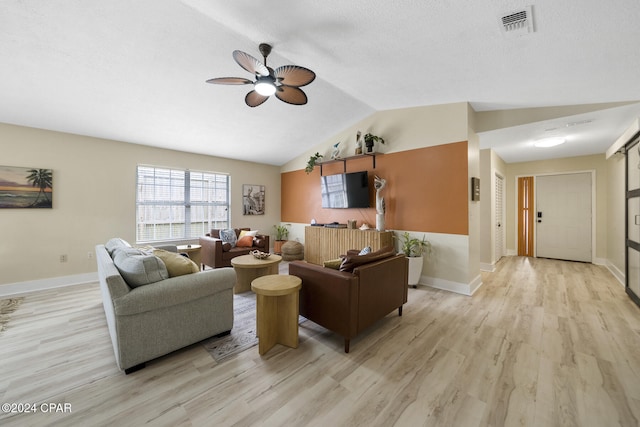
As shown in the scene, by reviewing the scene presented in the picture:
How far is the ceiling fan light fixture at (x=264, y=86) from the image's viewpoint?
7.57 feet

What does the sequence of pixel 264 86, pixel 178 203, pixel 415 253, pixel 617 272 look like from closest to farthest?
pixel 264 86, pixel 415 253, pixel 617 272, pixel 178 203

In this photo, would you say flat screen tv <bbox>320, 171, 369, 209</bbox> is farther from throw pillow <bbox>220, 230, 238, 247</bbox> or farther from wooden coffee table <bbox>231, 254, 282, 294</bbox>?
throw pillow <bbox>220, 230, 238, 247</bbox>

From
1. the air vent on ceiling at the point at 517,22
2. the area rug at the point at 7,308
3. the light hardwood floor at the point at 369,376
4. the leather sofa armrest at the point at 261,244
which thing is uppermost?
the air vent on ceiling at the point at 517,22

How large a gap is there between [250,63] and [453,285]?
12.8 feet

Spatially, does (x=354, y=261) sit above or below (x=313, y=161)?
below

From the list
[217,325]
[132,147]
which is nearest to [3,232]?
[132,147]

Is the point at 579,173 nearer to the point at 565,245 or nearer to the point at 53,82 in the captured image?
the point at 565,245

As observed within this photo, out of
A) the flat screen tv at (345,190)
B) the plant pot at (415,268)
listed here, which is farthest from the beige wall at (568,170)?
the flat screen tv at (345,190)

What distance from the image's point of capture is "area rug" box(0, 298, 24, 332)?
259 centimetres

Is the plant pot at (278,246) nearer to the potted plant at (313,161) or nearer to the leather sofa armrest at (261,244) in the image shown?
the leather sofa armrest at (261,244)

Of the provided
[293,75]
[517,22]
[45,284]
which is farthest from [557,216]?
[45,284]

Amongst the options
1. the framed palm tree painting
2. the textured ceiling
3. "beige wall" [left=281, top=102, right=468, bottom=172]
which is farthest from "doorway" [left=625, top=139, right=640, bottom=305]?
the framed palm tree painting

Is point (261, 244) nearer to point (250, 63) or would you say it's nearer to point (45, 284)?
point (45, 284)

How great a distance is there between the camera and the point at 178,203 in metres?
5.16
